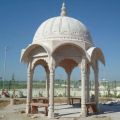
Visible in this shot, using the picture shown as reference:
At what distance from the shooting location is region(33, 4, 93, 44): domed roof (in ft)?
58.2

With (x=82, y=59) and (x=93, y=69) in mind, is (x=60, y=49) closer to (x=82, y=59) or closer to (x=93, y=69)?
(x=82, y=59)

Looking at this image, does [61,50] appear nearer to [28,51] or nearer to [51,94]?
[28,51]

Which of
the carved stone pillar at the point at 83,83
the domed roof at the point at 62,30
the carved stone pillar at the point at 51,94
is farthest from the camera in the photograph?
the domed roof at the point at 62,30

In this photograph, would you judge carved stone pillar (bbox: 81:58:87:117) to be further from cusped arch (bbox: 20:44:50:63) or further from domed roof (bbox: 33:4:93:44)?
cusped arch (bbox: 20:44:50:63)

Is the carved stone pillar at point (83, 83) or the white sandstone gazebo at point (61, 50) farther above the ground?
the white sandstone gazebo at point (61, 50)

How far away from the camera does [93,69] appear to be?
18.7 meters

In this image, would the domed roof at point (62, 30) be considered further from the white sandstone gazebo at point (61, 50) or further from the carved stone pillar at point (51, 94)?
the carved stone pillar at point (51, 94)

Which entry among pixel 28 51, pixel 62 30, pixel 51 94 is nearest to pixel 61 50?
pixel 62 30

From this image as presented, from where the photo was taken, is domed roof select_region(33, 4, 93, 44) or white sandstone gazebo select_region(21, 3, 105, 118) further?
domed roof select_region(33, 4, 93, 44)

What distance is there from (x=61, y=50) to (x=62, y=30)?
1.65m

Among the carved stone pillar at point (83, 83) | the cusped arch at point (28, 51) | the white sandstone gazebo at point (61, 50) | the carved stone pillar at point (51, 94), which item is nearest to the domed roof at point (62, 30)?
the white sandstone gazebo at point (61, 50)

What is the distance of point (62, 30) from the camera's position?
58.6 ft

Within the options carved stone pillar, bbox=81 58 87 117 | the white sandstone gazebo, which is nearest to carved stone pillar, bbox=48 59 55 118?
the white sandstone gazebo

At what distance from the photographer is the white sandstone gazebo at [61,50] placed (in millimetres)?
16734
